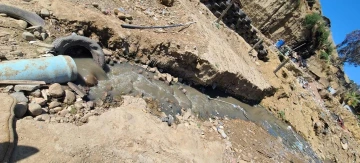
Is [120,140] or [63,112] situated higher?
[120,140]

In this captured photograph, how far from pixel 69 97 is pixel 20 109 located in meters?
0.86

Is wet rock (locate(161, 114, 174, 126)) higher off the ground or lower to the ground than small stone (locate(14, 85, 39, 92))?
higher

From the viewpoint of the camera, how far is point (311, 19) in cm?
1608

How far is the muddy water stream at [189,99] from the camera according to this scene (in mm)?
5637

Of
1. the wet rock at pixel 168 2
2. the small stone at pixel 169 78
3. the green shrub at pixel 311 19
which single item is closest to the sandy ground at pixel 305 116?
the small stone at pixel 169 78

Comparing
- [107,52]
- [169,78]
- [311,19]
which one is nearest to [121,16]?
[107,52]

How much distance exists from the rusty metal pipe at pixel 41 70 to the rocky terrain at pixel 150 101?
162 mm

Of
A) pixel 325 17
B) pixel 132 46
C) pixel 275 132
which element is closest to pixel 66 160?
pixel 132 46

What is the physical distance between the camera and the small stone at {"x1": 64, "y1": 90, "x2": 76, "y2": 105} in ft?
14.0

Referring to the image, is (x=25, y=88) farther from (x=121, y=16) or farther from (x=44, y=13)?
(x=121, y=16)

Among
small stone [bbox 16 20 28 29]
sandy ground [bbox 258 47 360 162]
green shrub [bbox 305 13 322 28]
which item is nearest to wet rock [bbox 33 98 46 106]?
small stone [bbox 16 20 28 29]

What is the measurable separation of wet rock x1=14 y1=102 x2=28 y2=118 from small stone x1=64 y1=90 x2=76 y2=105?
0.69 metres

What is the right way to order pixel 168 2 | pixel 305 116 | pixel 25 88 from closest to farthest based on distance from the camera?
pixel 25 88 → pixel 168 2 → pixel 305 116

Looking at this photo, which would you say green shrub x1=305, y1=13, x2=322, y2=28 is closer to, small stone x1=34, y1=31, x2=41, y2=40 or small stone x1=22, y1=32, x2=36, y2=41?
small stone x1=34, y1=31, x2=41, y2=40
